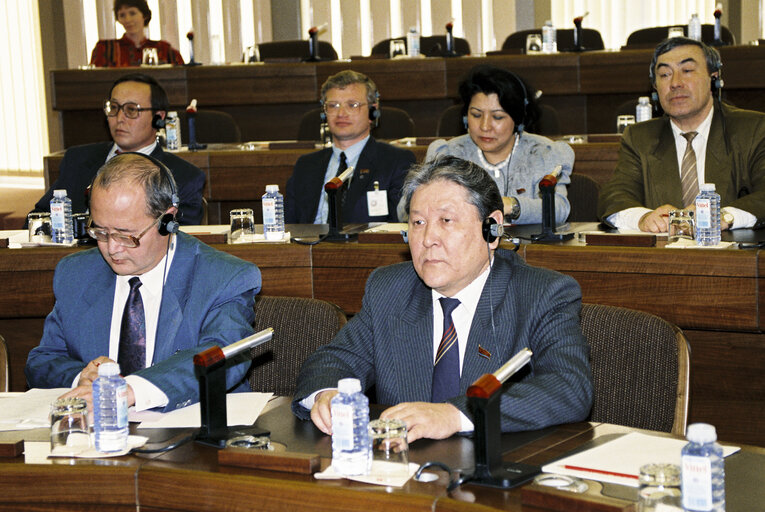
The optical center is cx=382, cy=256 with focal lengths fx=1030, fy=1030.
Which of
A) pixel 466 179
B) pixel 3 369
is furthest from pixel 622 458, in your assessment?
pixel 3 369

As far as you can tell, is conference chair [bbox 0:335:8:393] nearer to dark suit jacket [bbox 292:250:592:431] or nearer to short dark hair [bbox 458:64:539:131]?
dark suit jacket [bbox 292:250:592:431]

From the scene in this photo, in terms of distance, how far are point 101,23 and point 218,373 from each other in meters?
8.15

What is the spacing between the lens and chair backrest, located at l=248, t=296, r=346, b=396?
260 centimetres

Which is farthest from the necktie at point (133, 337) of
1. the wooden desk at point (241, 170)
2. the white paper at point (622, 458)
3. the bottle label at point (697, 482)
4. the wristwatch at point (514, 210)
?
the wooden desk at point (241, 170)

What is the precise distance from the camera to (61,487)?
1.90 metres

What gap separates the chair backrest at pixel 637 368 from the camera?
2.26 metres

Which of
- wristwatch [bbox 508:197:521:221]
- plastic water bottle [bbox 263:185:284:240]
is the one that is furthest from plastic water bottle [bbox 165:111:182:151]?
wristwatch [bbox 508:197:521:221]

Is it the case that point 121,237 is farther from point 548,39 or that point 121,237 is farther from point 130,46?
point 130,46

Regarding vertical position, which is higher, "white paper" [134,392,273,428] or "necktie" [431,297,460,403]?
"necktie" [431,297,460,403]

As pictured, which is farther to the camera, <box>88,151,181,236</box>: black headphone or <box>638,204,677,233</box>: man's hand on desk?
<box>638,204,677,233</box>: man's hand on desk

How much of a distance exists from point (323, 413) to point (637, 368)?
747 millimetres

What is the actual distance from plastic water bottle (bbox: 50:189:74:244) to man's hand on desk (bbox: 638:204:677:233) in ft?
6.86

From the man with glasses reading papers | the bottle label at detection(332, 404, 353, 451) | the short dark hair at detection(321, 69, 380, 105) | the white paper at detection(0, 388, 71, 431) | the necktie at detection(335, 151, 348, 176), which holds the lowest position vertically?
the white paper at detection(0, 388, 71, 431)

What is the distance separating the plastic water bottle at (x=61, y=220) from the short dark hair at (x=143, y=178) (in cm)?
136
